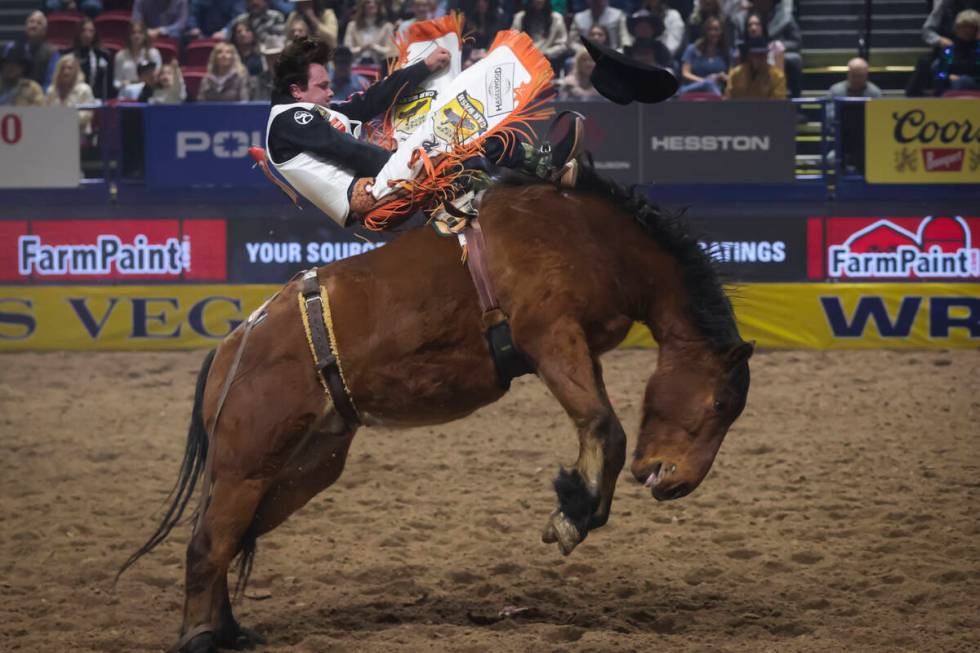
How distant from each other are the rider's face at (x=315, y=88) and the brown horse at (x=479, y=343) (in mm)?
641

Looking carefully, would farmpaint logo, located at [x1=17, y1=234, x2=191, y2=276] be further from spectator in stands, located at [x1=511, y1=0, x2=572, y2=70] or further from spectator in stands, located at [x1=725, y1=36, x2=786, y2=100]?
spectator in stands, located at [x1=725, y1=36, x2=786, y2=100]

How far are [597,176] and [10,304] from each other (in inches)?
330

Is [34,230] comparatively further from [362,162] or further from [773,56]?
[362,162]

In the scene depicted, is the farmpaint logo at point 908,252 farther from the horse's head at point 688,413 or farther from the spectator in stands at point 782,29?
the horse's head at point 688,413

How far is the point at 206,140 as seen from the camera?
1184cm

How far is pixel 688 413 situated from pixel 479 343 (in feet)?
2.68

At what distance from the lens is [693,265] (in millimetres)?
4875

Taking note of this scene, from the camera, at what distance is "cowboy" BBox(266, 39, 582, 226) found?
4.95 metres

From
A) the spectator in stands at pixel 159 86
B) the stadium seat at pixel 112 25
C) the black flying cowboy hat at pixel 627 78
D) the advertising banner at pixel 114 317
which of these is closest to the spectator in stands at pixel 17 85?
the spectator in stands at pixel 159 86

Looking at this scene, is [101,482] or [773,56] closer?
[101,482]

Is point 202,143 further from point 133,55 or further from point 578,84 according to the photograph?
point 578,84

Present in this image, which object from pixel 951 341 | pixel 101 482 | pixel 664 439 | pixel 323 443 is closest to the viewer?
pixel 664 439

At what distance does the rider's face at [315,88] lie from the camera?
507 centimetres

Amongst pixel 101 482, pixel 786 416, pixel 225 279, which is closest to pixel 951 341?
pixel 786 416
